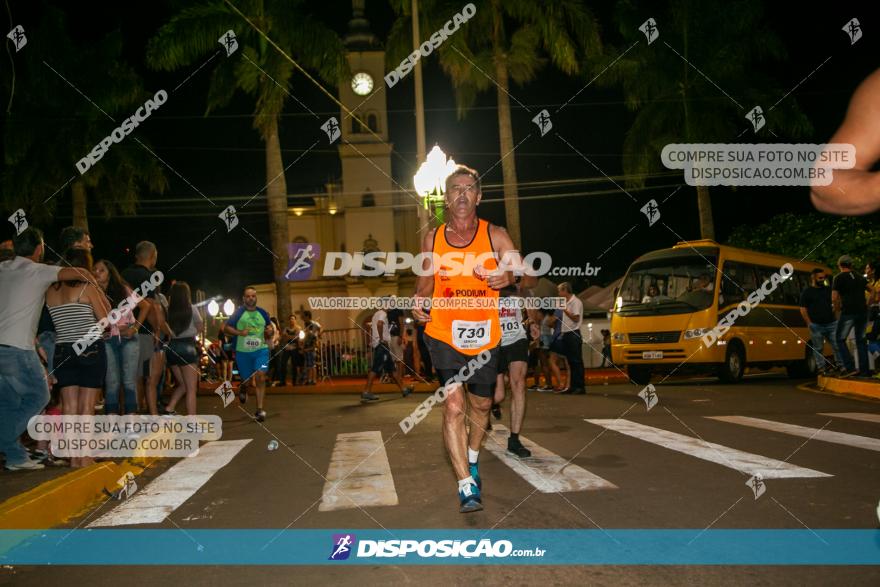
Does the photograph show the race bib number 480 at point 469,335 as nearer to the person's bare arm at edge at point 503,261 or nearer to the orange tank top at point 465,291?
the orange tank top at point 465,291

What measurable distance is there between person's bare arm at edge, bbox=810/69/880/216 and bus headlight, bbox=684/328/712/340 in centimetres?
1612

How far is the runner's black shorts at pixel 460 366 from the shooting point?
221 inches

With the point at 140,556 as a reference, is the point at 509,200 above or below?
above

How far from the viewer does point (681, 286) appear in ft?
60.7

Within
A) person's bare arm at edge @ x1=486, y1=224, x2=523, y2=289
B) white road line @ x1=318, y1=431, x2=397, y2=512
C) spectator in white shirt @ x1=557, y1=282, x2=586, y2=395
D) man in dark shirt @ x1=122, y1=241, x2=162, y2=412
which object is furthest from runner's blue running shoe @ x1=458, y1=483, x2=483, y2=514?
spectator in white shirt @ x1=557, y1=282, x2=586, y2=395

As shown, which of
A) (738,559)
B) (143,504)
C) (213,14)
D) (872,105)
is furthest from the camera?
(213,14)

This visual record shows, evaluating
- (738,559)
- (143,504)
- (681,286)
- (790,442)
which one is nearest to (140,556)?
(143,504)

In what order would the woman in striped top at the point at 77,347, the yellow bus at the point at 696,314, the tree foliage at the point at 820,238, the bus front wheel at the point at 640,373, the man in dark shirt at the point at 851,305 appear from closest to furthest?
the woman in striped top at the point at 77,347
the man in dark shirt at the point at 851,305
the yellow bus at the point at 696,314
the bus front wheel at the point at 640,373
the tree foliage at the point at 820,238

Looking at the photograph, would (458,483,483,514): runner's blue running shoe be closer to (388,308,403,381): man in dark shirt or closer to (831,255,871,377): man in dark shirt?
(831,255,871,377): man in dark shirt

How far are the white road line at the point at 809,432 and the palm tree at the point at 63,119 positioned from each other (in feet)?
77.3

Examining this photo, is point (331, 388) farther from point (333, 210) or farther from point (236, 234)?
point (236, 234)

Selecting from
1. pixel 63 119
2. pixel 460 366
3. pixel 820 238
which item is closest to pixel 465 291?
pixel 460 366

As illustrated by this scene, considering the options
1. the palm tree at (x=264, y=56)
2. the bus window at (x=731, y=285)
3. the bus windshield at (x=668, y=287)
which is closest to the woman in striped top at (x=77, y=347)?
the bus windshield at (x=668, y=287)

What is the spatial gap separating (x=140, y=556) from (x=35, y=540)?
104 cm
